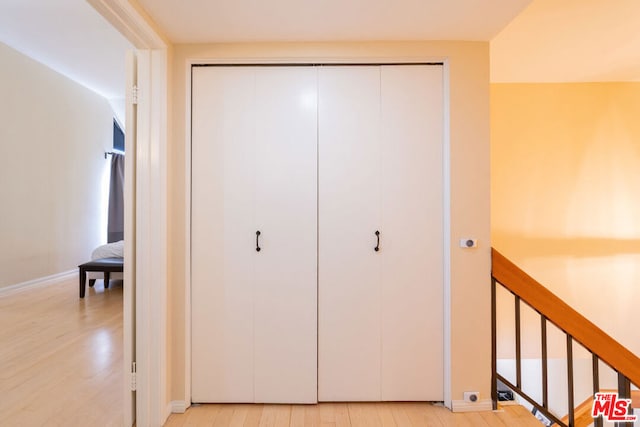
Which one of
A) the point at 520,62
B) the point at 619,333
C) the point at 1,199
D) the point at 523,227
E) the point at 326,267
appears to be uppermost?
the point at 520,62

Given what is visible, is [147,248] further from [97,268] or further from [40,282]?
[40,282]

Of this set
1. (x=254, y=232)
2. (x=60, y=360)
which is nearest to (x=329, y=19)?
(x=254, y=232)

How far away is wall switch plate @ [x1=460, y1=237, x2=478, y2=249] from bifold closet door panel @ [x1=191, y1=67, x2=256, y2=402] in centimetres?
129

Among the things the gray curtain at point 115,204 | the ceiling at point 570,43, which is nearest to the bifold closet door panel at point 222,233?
the ceiling at point 570,43

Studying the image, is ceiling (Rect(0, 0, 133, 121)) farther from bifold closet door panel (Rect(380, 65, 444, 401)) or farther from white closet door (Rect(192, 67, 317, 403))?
bifold closet door panel (Rect(380, 65, 444, 401))

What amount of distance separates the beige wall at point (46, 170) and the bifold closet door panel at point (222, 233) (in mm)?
3970

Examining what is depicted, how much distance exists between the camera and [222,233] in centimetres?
199

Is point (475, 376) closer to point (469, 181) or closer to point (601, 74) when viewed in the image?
point (469, 181)

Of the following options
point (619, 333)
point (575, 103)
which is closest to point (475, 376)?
point (619, 333)

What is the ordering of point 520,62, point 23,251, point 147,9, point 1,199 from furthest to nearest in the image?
point 23,251
point 1,199
point 520,62
point 147,9

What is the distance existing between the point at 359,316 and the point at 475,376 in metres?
0.79

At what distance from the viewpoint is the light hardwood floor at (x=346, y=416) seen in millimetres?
1812

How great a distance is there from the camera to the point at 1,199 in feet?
13.5

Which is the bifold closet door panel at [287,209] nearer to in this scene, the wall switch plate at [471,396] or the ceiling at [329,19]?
the ceiling at [329,19]
